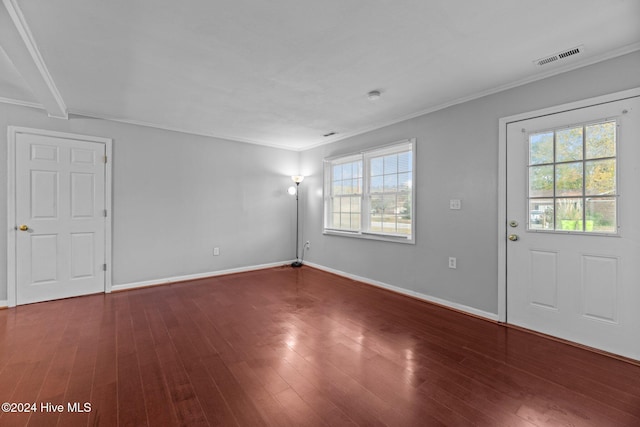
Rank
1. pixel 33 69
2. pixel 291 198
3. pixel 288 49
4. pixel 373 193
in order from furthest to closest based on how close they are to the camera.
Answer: pixel 291 198
pixel 373 193
pixel 33 69
pixel 288 49

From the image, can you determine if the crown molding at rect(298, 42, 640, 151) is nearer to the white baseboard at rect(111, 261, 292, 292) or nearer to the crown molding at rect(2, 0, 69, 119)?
the white baseboard at rect(111, 261, 292, 292)

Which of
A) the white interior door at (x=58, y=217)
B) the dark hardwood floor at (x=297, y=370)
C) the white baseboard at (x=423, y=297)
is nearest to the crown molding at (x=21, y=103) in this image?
the white interior door at (x=58, y=217)

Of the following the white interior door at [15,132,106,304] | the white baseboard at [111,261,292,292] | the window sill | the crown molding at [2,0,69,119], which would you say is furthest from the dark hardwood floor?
the crown molding at [2,0,69,119]

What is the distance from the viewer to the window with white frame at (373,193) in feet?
13.7

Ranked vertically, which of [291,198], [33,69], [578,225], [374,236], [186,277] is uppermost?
[33,69]

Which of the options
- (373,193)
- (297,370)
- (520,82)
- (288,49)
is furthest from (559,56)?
(297,370)

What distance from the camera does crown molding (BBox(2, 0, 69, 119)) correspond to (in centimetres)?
192

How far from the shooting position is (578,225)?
2.63 metres

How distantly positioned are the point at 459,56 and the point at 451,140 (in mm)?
1244

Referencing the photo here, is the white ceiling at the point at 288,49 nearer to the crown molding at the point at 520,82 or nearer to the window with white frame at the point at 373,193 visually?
the crown molding at the point at 520,82

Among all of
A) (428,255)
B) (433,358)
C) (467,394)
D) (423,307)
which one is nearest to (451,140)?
(428,255)

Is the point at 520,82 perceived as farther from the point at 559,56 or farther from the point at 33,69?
the point at 33,69

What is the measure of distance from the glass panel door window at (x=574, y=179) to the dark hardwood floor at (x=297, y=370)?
3.75 feet

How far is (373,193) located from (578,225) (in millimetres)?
2609
